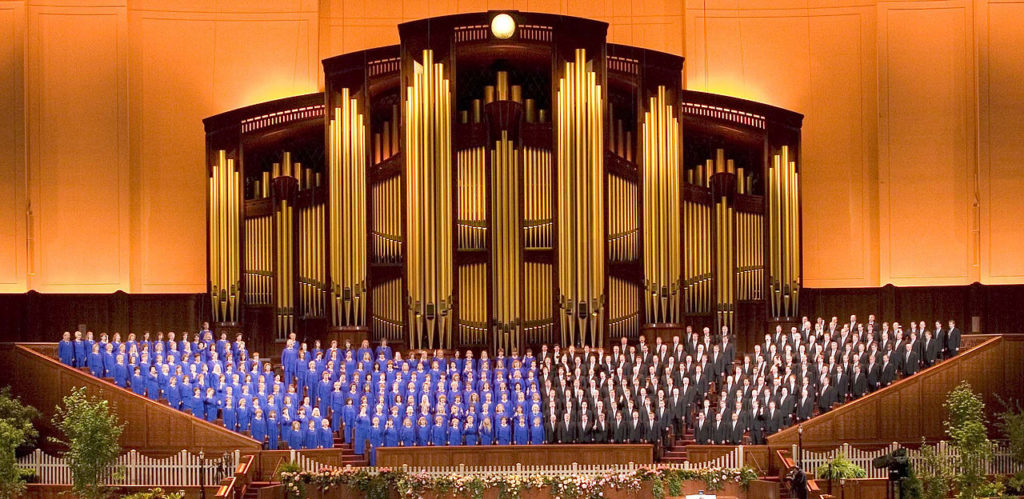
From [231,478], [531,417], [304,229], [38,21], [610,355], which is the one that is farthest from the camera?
[38,21]

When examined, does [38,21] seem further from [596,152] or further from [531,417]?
[531,417]

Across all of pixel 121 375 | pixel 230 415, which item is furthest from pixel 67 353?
pixel 230 415

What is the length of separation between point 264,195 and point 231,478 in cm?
590

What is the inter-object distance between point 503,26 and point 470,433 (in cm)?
586

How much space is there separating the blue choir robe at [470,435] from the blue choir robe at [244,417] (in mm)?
2658

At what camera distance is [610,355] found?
19469 millimetres

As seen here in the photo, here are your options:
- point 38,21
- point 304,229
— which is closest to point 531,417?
point 304,229

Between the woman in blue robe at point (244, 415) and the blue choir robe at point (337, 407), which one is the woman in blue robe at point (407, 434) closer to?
the blue choir robe at point (337, 407)

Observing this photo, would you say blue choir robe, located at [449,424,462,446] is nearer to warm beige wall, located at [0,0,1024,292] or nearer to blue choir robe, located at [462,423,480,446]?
blue choir robe, located at [462,423,480,446]

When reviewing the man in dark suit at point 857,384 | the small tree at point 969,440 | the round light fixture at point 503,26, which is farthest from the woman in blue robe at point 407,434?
the small tree at point 969,440

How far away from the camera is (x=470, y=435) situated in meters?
17.5

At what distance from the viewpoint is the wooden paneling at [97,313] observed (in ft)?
68.3

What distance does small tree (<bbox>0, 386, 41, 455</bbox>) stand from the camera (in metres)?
17.4

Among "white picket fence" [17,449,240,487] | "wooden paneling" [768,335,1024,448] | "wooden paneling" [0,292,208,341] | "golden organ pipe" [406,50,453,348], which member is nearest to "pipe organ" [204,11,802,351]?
"golden organ pipe" [406,50,453,348]
